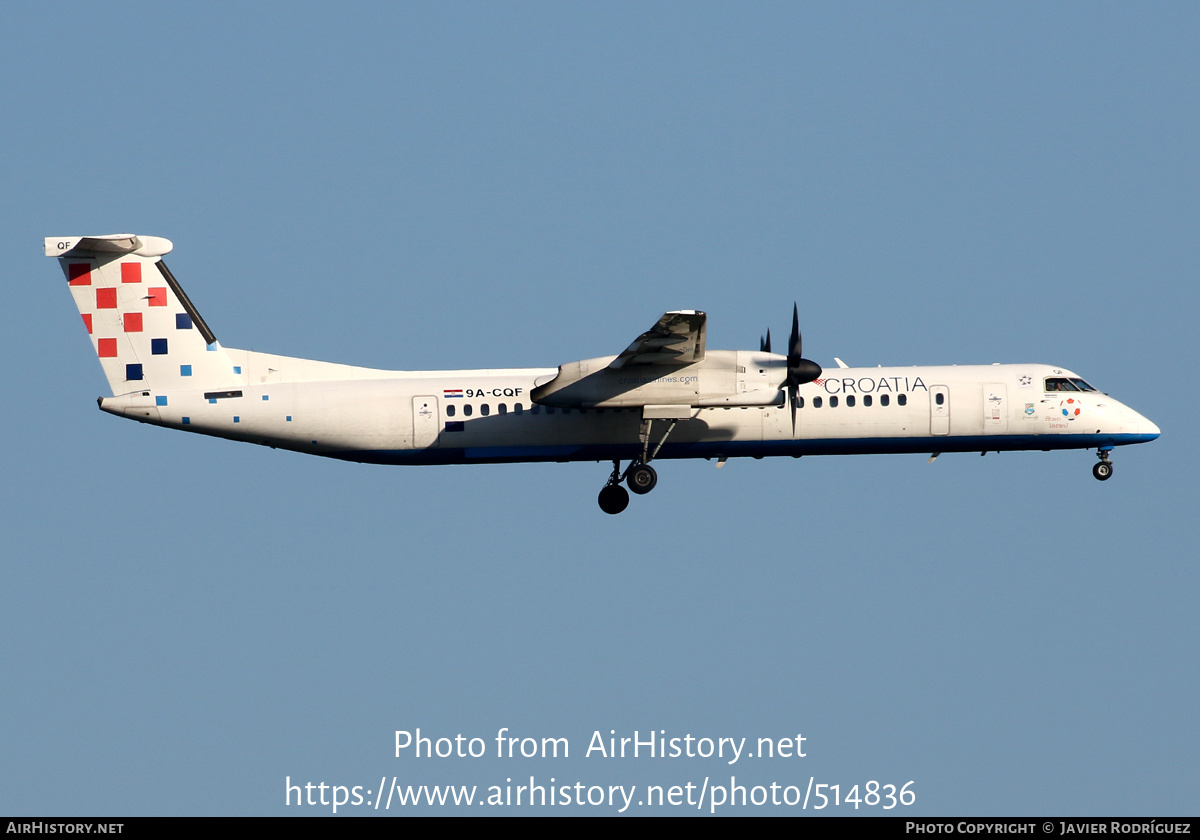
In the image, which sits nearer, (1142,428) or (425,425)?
(425,425)

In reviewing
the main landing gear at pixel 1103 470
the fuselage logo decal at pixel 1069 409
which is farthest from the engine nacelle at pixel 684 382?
the main landing gear at pixel 1103 470

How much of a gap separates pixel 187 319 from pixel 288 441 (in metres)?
3.19

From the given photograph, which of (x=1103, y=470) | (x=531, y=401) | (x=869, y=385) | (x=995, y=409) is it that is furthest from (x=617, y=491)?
(x=1103, y=470)

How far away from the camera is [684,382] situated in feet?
90.7

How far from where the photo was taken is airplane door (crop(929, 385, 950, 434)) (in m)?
29.6

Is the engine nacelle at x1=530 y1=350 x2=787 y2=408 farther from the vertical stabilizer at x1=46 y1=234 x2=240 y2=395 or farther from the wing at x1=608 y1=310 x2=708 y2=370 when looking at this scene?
the vertical stabilizer at x1=46 y1=234 x2=240 y2=395

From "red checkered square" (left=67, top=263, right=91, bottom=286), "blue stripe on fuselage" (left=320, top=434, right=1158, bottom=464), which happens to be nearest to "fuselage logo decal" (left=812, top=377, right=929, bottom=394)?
"blue stripe on fuselage" (left=320, top=434, right=1158, bottom=464)

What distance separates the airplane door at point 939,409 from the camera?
2956cm

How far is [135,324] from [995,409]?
17390mm

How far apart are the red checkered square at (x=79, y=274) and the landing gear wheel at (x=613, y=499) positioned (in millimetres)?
11027

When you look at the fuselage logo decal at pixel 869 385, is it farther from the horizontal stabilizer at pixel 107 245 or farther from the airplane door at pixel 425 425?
the horizontal stabilizer at pixel 107 245

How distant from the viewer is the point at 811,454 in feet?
97.7

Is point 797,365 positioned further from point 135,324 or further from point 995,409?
point 135,324

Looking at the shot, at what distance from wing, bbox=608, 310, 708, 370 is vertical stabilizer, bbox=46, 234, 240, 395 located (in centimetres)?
803
